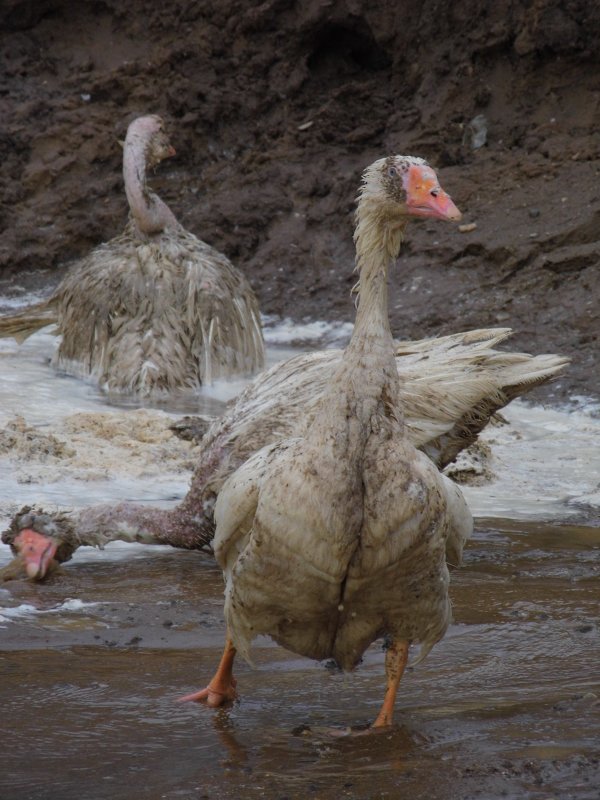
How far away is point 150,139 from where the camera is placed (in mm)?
10719

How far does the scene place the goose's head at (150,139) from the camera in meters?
10.6

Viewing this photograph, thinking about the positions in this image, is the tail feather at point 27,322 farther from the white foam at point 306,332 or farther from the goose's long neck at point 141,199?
the white foam at point 306,332

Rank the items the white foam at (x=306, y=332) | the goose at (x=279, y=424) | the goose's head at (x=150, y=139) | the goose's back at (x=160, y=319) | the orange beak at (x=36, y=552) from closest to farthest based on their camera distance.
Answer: the orange beak at (x=36, y=552) < the goose at (x=279, y=424) < the goose's back at (x=160, y=319) < the goose's head at (x=150, y=139) < the white foam at (x=306, y=332)

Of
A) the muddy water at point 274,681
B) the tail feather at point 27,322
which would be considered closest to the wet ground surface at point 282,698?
the muddy water at point 274,681

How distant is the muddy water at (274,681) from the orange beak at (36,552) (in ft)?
0.26

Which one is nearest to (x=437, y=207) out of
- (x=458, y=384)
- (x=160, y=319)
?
(x=458, y=384)

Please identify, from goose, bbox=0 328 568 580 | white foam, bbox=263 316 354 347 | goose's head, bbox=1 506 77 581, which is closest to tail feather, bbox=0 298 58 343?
white foam, bbox=263 316 354 347

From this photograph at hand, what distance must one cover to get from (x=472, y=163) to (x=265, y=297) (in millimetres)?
2351

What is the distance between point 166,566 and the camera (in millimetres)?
6387

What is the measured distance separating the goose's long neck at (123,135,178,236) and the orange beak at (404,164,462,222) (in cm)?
585

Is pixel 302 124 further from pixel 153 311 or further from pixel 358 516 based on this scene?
pixel 358 516

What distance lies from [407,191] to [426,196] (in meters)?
0.07

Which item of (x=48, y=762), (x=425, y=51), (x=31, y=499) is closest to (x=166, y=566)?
(x=31, y=499)

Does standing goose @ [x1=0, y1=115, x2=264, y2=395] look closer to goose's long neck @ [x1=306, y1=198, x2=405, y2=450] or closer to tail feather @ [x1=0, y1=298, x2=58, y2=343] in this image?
tail feather @ [x1=0, y1=298, x2=58, y2=343]
